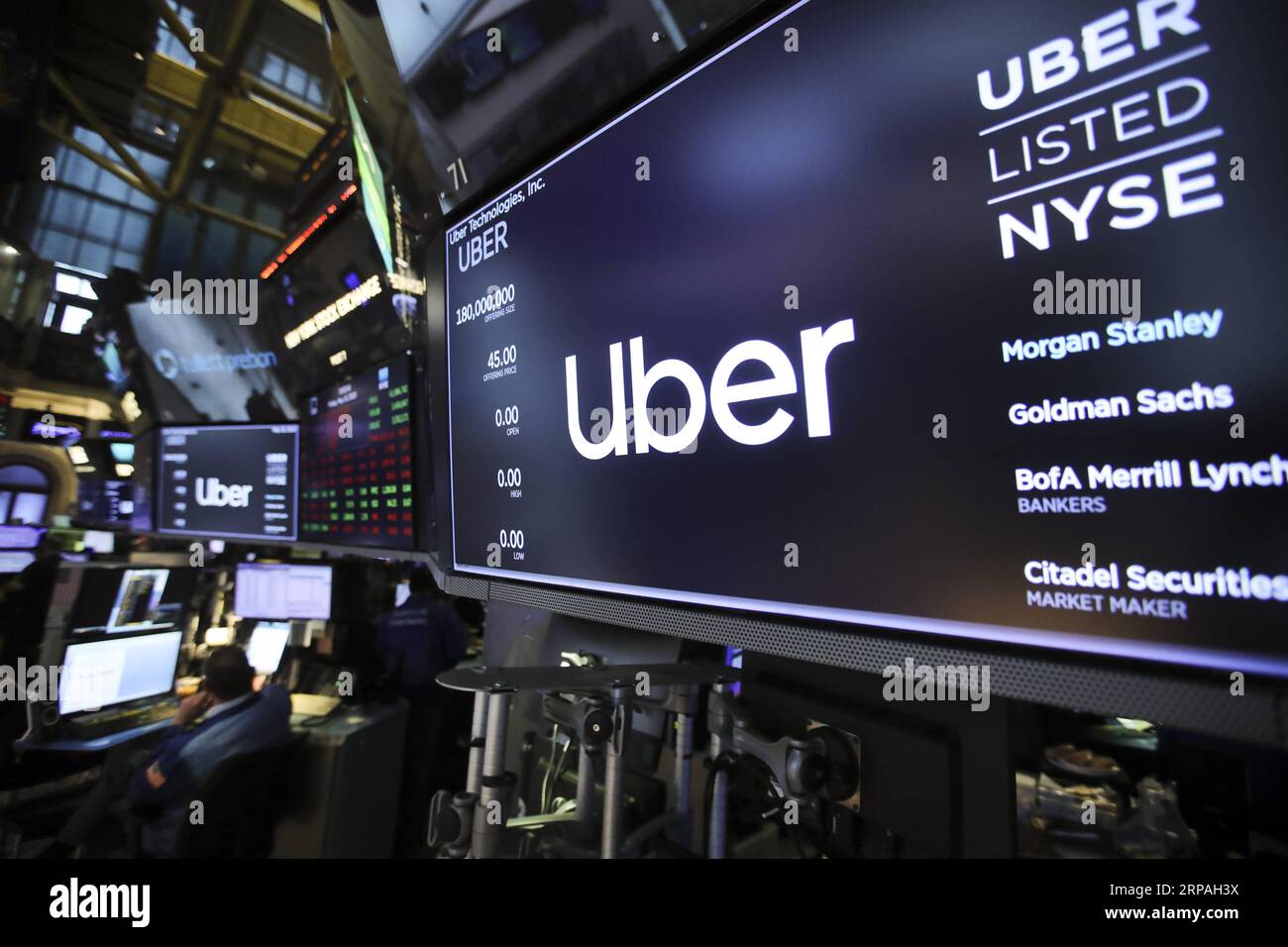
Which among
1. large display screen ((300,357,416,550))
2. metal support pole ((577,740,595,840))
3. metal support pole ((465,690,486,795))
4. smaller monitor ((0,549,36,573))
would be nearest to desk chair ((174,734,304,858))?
large display screen ((300,357,416,550))

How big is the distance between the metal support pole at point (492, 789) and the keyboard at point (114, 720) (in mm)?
3144

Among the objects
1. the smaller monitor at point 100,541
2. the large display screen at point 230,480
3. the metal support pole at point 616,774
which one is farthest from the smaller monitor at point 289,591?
the metal support pole at point 616,774

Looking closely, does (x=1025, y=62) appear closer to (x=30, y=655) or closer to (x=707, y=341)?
(x=707, y=341)

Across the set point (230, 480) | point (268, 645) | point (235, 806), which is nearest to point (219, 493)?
point (230, 480)

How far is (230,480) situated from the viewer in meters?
3.12

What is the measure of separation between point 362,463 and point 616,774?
6.05 feet

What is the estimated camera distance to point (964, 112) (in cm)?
65

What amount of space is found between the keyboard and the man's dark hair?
32.3 inches

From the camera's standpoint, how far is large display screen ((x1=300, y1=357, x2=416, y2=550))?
219 centimetres

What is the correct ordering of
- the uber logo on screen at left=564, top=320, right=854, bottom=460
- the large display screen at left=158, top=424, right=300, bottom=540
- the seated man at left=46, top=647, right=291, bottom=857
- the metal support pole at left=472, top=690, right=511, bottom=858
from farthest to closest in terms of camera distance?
the large display screen at left=158, top=424, right=300, bottom=540, the seated man at left=46, top=647, right=291, bottom=857, the metal support pole at left=472, top=690, right=511, bottom=858, the uber logo on screen at left=564, top=320, right=854, bottom=460

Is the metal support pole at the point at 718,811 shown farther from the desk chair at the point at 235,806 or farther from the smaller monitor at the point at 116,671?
the smaller monitor at the point at 116,671

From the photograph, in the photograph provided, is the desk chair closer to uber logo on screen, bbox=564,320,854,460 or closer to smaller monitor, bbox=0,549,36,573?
uber logo on screen, bbox=564,320,854,460

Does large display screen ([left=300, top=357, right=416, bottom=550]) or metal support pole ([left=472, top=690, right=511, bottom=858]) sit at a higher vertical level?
large display screen ([left=300, top=357, right=416, bottom=550])

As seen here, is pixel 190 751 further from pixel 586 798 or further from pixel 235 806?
pixel 586 798
